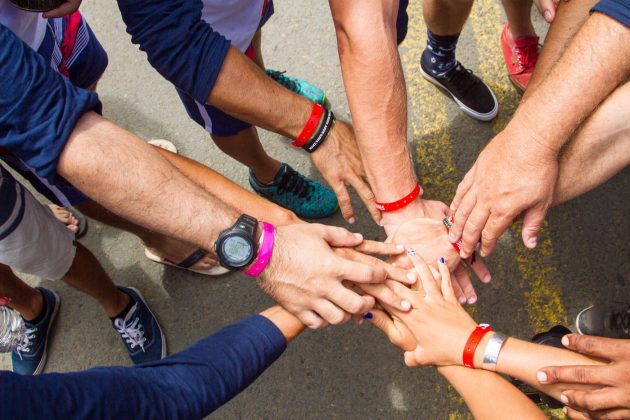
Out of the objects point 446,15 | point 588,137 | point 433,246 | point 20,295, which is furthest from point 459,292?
point 20,295

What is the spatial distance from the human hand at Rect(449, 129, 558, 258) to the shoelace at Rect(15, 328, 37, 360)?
2358mm

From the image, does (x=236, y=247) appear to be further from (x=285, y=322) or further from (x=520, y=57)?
(x=520, y=57)

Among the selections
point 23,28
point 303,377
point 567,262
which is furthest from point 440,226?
point 23,28

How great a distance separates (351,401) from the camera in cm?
261

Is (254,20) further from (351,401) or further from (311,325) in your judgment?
(351,401)

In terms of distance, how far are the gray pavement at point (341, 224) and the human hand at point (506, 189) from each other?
817 millimetres

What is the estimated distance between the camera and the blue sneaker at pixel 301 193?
2982 millimetres

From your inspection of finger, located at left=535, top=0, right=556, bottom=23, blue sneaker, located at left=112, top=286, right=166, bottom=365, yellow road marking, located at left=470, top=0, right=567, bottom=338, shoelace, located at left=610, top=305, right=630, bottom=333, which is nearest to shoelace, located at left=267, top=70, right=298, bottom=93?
yellow road marking, located at left=470, top=0, right=567, bottom=338

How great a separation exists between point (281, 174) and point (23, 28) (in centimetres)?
146

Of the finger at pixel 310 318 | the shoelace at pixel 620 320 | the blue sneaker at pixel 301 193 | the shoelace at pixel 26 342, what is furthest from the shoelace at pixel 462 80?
the shoelace at pixel 26 342

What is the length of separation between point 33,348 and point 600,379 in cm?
279

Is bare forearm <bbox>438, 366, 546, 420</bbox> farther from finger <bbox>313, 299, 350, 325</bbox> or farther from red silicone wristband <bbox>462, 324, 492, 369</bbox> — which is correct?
finger <bbox>313, 299, 350, 325</bbox>

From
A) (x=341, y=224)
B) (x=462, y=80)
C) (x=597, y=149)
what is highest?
(x=597, y=149)

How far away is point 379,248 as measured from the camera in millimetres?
2100
